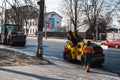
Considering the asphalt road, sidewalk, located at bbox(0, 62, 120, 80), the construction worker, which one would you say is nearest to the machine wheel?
the asphalt road

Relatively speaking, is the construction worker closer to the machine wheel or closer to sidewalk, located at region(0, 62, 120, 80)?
the machine wheel

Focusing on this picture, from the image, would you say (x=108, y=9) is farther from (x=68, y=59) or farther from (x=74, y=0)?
(x=68, y=59)

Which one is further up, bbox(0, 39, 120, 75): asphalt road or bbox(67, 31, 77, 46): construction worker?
bbox(67, 31, 77, 46): construction worker

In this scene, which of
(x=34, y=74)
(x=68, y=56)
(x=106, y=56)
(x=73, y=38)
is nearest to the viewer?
(x=34, y=74)

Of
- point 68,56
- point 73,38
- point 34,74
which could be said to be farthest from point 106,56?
point 34,74

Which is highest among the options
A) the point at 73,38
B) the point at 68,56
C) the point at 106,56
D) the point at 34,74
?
the point at 73,38

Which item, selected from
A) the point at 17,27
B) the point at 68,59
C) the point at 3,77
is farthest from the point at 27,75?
the point at 17,27

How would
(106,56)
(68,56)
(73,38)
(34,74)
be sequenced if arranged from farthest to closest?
1. (106,56)
2. (68,56)
3. (73,38)
4. (34,74)

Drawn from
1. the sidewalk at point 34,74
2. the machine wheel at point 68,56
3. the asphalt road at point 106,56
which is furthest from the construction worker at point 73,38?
the sidewalk at point 34,74

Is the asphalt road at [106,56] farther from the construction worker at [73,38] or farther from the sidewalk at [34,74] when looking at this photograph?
the sidewalk at [34,74]

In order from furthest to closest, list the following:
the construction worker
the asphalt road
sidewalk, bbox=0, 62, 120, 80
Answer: the construction worker
the asphalt road
sidewalk, bbox=0, 62, 120, 80

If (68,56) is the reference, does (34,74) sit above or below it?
below

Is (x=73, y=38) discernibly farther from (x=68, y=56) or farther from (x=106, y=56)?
(x=106, y=56)

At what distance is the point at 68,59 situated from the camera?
75.2 ft
